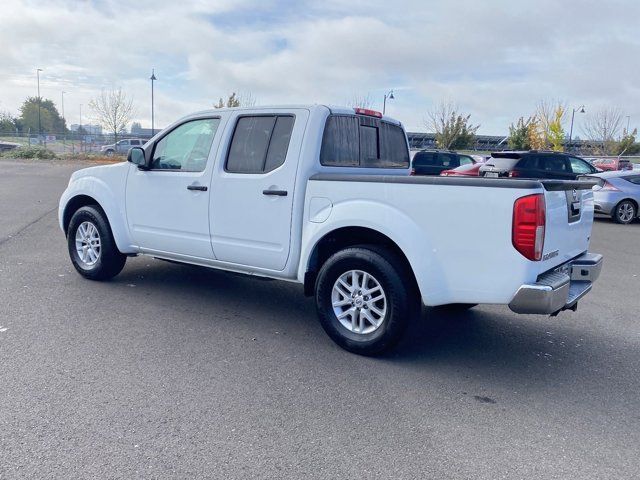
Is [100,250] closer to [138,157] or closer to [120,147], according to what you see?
[138,157]

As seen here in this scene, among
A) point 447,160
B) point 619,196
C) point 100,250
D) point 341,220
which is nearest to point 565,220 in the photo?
point 341,220

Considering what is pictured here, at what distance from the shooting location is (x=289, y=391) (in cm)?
399

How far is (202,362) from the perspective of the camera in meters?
4.44

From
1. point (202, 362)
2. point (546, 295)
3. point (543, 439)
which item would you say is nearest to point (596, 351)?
point (546, 295)

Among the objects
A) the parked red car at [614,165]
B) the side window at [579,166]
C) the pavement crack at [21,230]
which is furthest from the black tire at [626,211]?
the parked red car at [614,165]

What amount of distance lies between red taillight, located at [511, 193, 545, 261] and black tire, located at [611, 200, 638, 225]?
40.2ft

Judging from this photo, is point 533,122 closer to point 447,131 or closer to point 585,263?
point 447,131

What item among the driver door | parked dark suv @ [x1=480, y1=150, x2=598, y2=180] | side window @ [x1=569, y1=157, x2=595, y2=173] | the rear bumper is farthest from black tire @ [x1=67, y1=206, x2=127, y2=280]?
side window @ [x1=569, y1=157, x2=595, y2=173]

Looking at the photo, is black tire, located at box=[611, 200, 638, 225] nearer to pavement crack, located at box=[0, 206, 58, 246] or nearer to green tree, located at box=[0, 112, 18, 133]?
pavement crack, located at box=[0, 206, 58, 246]

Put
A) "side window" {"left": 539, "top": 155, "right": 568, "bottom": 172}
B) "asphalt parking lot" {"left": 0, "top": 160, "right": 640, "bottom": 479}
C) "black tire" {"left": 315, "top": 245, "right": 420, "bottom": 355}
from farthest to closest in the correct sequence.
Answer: "side window" {"left": 539, "top": 155, "right": 568, "bottom": 172}, "black tire" {"left": 315, "top": 245, "right": 420, "bottom": 355}, "asphalt parking lot" {"left": 0, "top": 160, "right": 640, "bottom": 479}

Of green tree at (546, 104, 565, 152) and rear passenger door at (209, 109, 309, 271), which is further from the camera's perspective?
green tree at (546, 104, 565, 152)

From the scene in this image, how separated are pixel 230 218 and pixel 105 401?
2111mm

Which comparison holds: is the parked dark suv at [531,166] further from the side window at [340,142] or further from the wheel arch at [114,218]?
the wheel arch at [114,218]

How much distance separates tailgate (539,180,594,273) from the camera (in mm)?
4055
